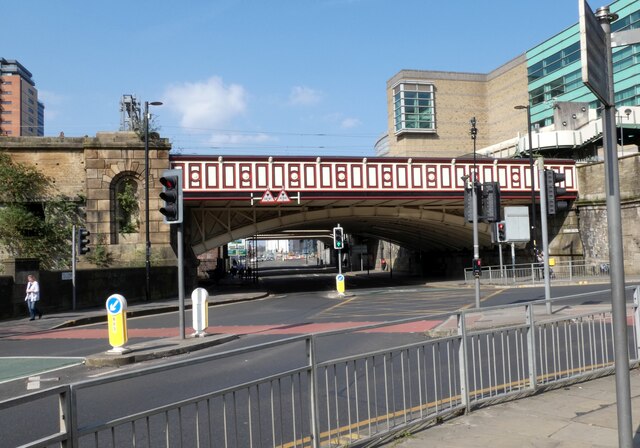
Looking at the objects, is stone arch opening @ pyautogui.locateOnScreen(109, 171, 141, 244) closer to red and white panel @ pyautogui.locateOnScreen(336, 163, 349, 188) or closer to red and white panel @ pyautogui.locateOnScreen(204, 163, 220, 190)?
red and white panel @ pyautogui.locateOnScreen(204, 163, 220, 190)

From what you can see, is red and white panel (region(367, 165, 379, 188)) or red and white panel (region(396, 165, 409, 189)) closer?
red and white panel (region(367, 165, 379, 188))

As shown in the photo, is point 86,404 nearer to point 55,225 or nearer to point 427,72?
point 55,225

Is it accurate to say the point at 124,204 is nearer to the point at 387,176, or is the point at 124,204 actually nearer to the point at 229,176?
the point at 229,176

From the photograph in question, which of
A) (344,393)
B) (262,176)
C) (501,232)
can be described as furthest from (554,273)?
(344,393)

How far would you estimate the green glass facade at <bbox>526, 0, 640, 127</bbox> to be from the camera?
166 feet

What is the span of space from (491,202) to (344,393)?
12.9 metres

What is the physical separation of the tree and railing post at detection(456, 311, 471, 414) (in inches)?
959

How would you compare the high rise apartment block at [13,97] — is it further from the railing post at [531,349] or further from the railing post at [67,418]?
the railing post at [67,418]

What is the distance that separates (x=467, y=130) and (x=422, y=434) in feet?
248

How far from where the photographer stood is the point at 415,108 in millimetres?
75625

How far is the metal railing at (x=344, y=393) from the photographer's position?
12.0 ft

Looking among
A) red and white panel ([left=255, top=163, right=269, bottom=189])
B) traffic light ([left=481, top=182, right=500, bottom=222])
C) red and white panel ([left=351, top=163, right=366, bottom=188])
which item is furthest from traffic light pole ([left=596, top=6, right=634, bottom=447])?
red and white panel ([left=351, top=163, right=366, bottom=188])

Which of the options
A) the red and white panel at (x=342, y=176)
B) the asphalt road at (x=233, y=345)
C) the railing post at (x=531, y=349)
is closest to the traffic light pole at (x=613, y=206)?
the asphalt road at (x=233, y=345)

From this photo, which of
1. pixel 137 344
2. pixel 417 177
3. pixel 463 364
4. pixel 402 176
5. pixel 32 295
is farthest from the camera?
pixel 417 177
